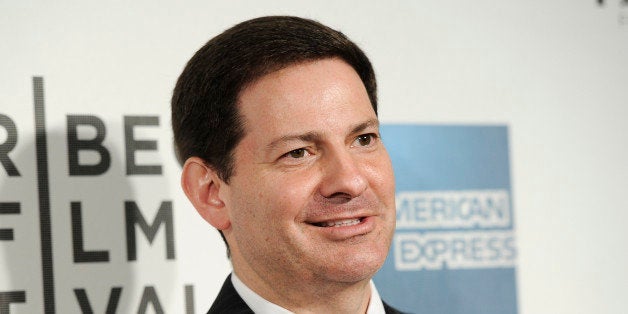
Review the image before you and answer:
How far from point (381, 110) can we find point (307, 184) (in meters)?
0.77

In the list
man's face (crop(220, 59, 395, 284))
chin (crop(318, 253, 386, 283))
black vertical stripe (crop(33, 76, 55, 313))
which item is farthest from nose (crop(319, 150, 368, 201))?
black vertical stripe (crop(33, 76, 55, 313))

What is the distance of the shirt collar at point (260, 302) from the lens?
1.59 meters

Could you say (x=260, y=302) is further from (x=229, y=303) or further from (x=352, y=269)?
(x=352, y=269)

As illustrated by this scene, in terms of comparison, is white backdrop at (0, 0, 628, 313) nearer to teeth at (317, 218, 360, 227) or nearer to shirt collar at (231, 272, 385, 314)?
shirt collar at (231, 272, 385, 314)

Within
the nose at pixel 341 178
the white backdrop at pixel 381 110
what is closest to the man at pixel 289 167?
the nose at pixel 341 178

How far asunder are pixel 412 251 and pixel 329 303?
2.29 feet

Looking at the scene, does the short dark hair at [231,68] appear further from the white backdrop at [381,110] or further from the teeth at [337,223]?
Result: the white backdrop at [381,110]

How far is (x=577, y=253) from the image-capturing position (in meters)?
2.44

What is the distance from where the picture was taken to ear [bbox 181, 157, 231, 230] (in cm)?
164

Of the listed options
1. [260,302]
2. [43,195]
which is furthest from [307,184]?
[43,195]

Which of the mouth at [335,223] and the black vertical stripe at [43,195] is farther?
the black vertical stripe at [43,195]

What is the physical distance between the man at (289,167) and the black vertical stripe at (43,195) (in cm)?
42

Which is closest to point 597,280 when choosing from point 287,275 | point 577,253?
point 577,253

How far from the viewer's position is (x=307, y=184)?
153 cm
